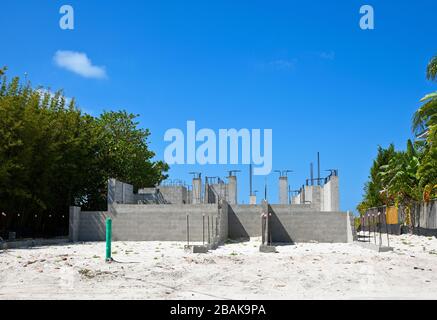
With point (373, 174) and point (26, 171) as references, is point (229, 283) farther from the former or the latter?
point (373, 174)

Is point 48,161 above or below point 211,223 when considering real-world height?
above

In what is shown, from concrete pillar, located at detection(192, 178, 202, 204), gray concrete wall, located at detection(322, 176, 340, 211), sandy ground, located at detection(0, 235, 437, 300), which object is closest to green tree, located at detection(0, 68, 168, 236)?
concrete pillar, located at detection(192, 178, 202, 204)

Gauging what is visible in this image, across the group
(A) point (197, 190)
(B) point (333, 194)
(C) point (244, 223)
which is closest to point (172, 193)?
(A) point (197, 190)

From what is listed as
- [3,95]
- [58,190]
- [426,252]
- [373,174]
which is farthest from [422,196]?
[3,95]

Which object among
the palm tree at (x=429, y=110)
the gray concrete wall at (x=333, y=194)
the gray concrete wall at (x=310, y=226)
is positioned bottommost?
the gray concrete wall at (x=310, y=226)

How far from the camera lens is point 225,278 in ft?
38.3

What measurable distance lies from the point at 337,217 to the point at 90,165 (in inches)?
607

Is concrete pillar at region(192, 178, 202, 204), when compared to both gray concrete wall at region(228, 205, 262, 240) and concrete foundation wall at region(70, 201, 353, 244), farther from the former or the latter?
gray concrete wall at region(228, 205, 262, 240)

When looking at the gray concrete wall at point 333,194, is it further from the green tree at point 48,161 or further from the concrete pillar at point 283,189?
the green tree at point 48,161

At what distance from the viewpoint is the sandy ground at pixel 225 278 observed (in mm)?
9734

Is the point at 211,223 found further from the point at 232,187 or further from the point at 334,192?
the point at 232,187

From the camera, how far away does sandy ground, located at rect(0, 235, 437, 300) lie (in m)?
9.73

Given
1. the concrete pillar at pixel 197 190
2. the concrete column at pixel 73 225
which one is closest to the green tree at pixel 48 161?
the concrete column at pixel 73 225
